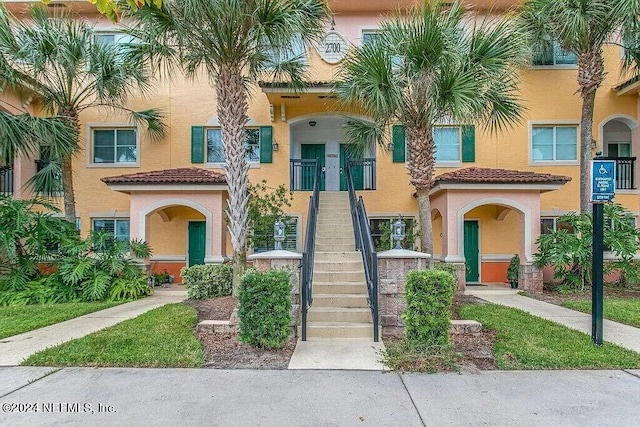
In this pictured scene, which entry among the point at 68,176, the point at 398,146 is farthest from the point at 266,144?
the point at 68,176

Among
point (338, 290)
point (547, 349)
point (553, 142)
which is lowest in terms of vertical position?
point (547, 349)

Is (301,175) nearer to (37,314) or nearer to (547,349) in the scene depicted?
(37,314)

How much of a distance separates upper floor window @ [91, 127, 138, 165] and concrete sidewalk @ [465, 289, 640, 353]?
12.8 metres

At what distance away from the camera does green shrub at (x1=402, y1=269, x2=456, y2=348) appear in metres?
5.42

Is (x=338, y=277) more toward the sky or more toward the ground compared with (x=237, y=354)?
more toward the sky

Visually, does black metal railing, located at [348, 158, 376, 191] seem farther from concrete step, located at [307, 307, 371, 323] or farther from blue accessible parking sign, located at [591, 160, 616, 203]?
blue accessible parking sign, located at [591, 160, 616, 203]

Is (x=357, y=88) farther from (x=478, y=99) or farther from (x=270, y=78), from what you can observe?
(x=270, y=78)

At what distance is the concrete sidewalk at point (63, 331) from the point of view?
18.6ft

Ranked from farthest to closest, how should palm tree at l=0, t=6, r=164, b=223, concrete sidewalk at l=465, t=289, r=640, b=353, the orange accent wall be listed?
the orange accent wall < palm tree at l=0, t=6, r=164, b=223 < concrete sidewalk at l=465, t=289, r=640, b=353

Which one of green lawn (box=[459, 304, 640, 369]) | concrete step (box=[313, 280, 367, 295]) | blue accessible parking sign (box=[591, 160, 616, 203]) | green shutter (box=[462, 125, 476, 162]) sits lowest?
green lawn (box=[459, 304, 640, 369])

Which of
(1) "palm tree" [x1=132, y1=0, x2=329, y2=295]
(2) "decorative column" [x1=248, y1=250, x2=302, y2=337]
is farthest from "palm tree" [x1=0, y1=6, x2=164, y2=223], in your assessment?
(2) "decorative column" [x1=248, y1=250, x2=302, y2=337]

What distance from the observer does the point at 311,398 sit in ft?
13.7

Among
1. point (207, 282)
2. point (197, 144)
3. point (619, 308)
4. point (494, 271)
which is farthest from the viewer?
point (197, 144)

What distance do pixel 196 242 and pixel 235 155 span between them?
22.8 ft
